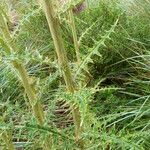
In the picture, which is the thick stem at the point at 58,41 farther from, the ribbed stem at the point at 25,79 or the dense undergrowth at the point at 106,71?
the dense undergrowth at the point at 106,71

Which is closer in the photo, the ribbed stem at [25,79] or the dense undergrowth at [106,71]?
the ribbed stem at [25,79]

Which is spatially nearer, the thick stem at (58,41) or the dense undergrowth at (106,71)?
the thick stem at (58,41)

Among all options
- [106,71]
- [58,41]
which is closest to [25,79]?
[58,41]

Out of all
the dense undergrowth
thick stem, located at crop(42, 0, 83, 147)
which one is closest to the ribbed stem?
thick stem, located at crop(42, 0, 83, 147)

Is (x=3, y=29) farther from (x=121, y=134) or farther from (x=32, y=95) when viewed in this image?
(x=121, y=134)

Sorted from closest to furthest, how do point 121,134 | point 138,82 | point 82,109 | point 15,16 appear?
point 82,109 < point 121,134 < point 138,82 < point 15,16

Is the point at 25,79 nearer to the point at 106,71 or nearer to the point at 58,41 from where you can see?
the point at 58,41

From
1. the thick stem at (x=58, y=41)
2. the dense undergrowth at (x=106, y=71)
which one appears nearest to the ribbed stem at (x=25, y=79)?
the thick stem at (x=58, y=41)

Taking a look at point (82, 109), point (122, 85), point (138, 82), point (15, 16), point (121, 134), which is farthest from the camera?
point (15, 16)

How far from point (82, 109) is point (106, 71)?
4.44 feet

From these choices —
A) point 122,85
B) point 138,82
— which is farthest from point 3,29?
point 122,85

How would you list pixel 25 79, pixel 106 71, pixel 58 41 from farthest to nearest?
pixel 106 71 → pixel 25 79 → pixel 58 41

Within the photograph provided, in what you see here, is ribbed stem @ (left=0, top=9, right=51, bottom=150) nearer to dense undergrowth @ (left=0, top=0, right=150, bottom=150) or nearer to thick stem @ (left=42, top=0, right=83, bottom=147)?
thick stem @ (left=42, top=0, right=83, bottom=147)

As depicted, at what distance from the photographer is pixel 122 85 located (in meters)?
2.07
